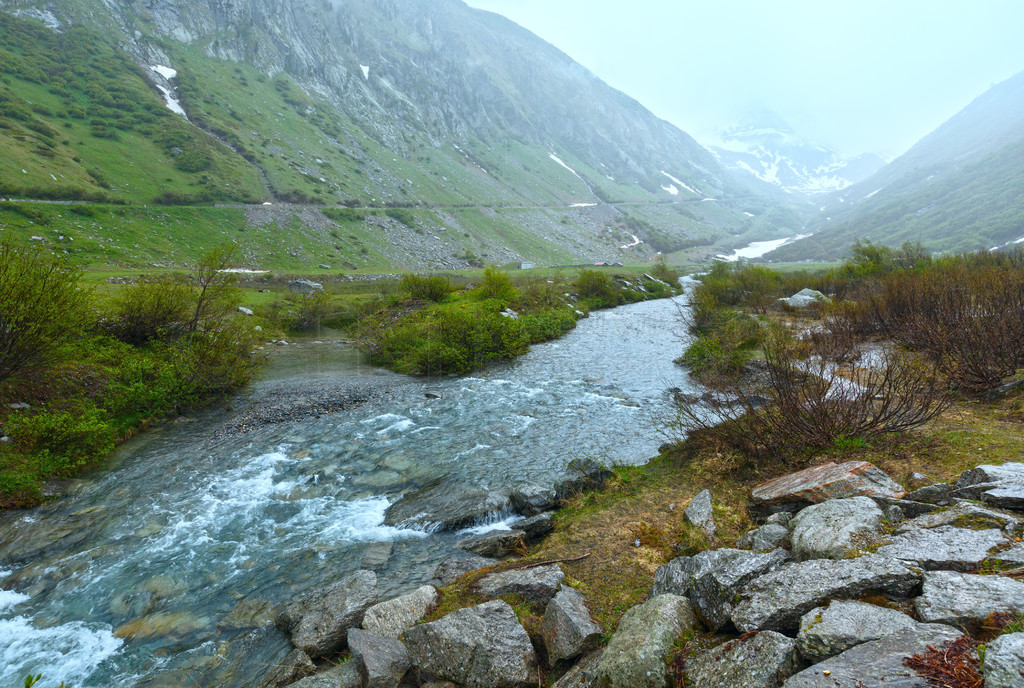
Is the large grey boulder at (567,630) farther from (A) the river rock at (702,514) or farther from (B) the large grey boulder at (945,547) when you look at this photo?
(B) the large grey boulder at (945,547)

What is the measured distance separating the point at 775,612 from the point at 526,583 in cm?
433

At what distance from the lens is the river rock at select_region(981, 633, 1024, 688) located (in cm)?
295

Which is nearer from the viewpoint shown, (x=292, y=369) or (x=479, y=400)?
(x=479, y=400)

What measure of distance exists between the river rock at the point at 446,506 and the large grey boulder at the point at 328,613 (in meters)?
2.61

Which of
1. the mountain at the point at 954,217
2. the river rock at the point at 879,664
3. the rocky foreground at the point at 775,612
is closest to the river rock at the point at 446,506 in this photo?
the rocky foreground at the point at 775,612

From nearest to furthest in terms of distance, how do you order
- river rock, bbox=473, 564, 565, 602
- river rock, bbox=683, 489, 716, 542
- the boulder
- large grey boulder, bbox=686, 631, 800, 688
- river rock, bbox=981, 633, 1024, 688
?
river rock, bbox=981, 633, 1024, 688 < large grey boulder, bbox=686, 631, 800, 688 < river rock, bbox=473, 564, 565, 602 < the boulder < river rock, bbox=683, 489, 716, 542

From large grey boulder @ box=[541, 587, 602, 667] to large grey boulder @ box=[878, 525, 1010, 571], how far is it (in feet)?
12.6

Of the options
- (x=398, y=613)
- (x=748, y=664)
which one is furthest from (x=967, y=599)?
(x=398, y=613)

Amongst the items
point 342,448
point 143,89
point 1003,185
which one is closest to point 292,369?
point 342,448

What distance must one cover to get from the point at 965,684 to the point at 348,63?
207m

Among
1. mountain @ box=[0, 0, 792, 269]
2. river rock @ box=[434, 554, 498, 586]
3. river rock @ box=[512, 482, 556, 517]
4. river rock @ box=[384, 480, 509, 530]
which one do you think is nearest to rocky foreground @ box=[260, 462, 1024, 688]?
river rock @ box=[434, 554, 498, 586]

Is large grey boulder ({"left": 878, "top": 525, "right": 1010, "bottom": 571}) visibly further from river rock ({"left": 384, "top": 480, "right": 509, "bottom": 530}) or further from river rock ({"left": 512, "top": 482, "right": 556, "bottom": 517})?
river rock ({"left": 384, "top": 480, "right": 509, "bottom": 530})

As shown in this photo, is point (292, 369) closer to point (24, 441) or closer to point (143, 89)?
point (24, 441)

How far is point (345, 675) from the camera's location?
6.51m
